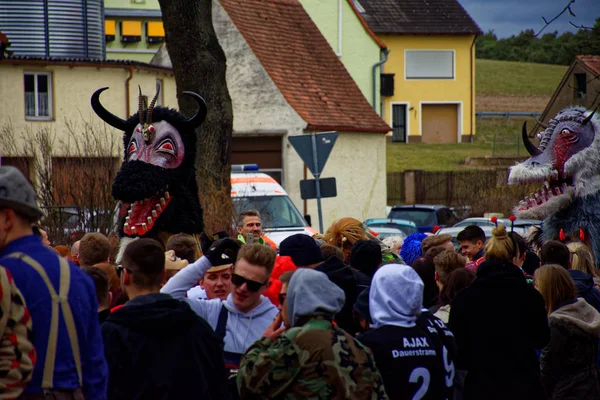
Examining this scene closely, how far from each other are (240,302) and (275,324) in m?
0.52

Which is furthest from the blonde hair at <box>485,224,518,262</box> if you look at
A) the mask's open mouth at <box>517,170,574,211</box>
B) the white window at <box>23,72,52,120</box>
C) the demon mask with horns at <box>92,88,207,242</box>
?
the white window at <box>23,72,52,120</box>

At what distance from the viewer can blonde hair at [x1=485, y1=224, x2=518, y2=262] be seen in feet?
25.4

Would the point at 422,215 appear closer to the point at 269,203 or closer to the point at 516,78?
the point at 269,203

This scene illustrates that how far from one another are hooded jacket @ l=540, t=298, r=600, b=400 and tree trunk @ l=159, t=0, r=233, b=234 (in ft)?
19.8

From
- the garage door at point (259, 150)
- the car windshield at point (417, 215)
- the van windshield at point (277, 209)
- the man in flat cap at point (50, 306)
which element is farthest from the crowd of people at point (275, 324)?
the garage door at point (259, 150)

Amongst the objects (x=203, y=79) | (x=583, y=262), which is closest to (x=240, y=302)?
(x=583, y=262)

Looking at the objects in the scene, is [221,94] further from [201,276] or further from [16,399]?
[16,399]

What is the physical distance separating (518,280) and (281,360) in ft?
8.30

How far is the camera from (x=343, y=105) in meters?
28.8

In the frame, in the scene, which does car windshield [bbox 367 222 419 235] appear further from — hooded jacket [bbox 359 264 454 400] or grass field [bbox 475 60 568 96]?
grass field [bbox 475 60 568 96]

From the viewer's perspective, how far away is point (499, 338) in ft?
21.6

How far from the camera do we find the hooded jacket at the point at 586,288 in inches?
319

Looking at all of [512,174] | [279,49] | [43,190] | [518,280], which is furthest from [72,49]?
[518,280]

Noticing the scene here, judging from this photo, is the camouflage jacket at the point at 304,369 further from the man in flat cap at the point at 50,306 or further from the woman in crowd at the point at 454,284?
the woman in crowd at the point at 454,284
